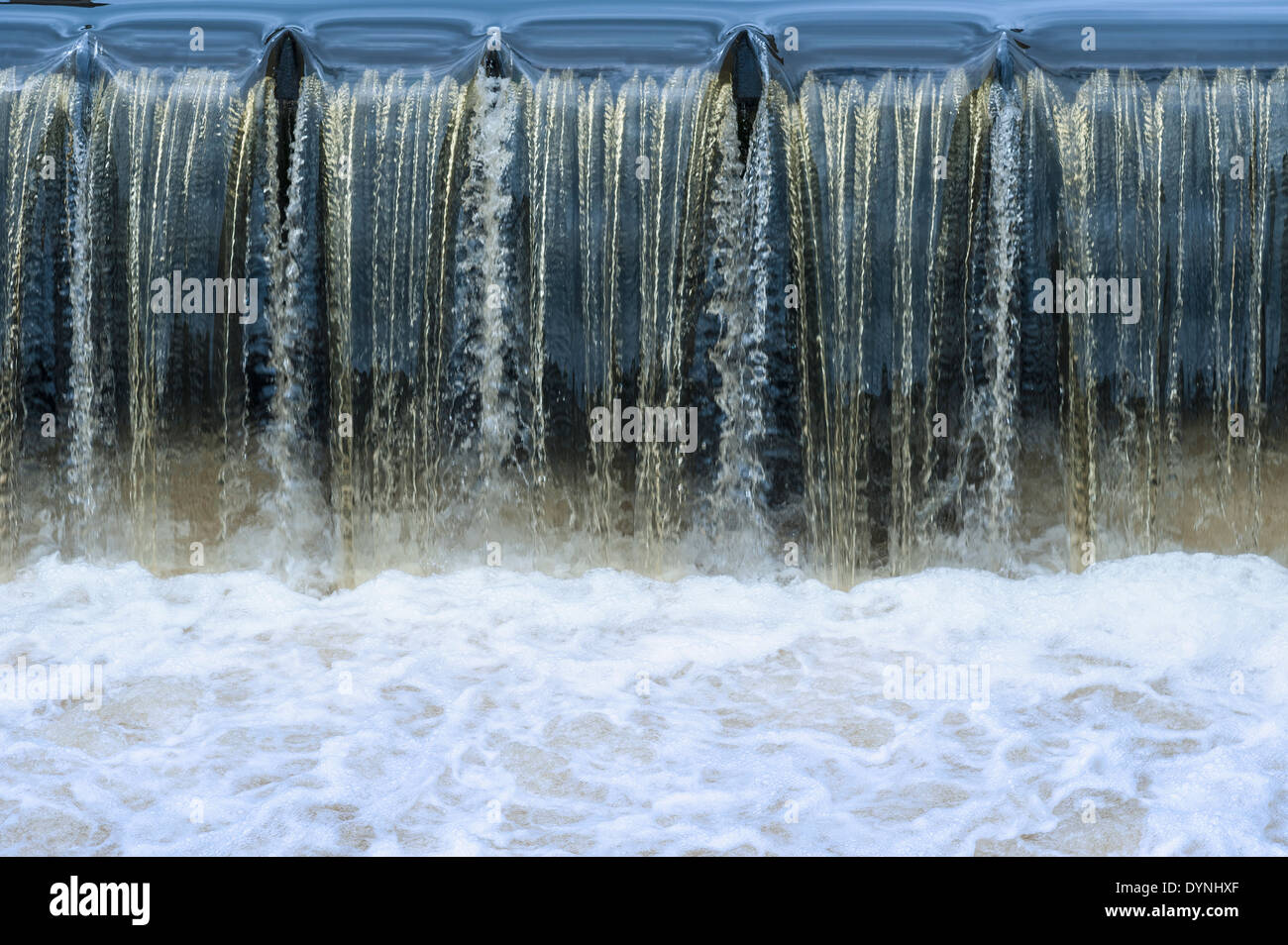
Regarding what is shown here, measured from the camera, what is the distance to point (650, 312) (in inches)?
237

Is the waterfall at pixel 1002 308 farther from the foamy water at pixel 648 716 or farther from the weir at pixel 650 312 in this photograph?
the foamy water at pixel 648 716

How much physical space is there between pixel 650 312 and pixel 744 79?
3.96ft

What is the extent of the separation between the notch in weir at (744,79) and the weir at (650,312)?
2cm

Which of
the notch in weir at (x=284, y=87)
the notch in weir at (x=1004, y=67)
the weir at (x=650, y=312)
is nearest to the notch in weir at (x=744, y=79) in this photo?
the weir at (x=650, y=312)

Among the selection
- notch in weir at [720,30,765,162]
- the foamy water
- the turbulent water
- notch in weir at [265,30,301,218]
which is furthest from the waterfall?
notch in weir at [265,30,301,218]

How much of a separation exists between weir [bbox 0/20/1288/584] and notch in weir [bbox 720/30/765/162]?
2 cm

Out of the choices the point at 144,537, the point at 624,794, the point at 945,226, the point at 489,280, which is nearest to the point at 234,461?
the point at 144,537

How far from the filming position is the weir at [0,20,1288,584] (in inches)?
233

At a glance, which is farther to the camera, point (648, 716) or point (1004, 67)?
point (1004, 67)

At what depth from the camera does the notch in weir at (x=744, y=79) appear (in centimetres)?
588

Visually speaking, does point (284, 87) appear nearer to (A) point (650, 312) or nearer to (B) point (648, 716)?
(A) point (650, 312)

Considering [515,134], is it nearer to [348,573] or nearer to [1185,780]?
[348,573]

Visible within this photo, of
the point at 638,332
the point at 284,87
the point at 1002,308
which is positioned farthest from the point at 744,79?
the point at 284,87

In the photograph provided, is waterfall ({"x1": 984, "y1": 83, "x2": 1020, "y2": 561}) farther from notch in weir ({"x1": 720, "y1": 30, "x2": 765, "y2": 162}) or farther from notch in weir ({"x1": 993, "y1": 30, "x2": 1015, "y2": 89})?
notch in weir ({"x1": 720, "y1": 30, "x2": 765, "y2": 162})
